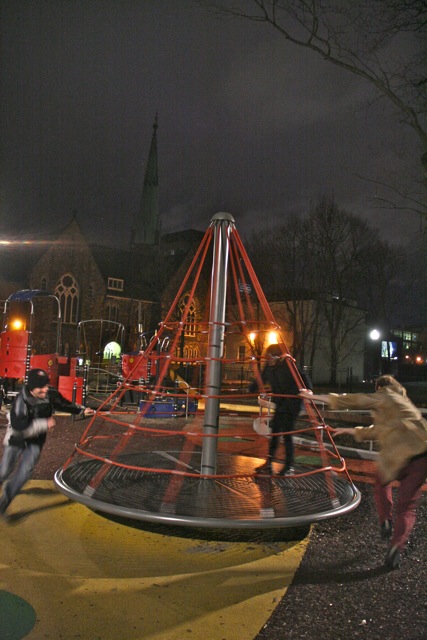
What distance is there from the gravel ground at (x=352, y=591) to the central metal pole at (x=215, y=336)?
1.54 metres

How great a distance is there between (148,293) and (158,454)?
43.1 metres

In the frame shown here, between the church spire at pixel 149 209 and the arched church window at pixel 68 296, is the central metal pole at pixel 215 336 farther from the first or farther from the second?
the church spire at pixel 149 209

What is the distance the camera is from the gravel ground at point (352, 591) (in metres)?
3.46

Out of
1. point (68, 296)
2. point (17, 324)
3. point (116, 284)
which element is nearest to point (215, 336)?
point (17, 324)

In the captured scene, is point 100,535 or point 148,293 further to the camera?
point 148,293

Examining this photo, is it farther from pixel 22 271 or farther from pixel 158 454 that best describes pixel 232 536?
pixel 22 271

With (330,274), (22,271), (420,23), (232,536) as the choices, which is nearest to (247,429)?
(232,536)

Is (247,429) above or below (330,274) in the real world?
below

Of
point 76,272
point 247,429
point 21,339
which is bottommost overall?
point 247,429

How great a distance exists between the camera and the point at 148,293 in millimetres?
51312

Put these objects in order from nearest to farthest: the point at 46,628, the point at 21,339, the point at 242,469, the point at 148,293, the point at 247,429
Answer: the point at 46,628, the point at 242,469, the point at 247,429, the point at 21,339, the point at 148,293

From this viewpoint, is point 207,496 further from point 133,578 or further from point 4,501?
point 4,501

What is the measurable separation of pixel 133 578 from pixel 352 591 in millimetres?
1753

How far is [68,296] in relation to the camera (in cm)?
4753
